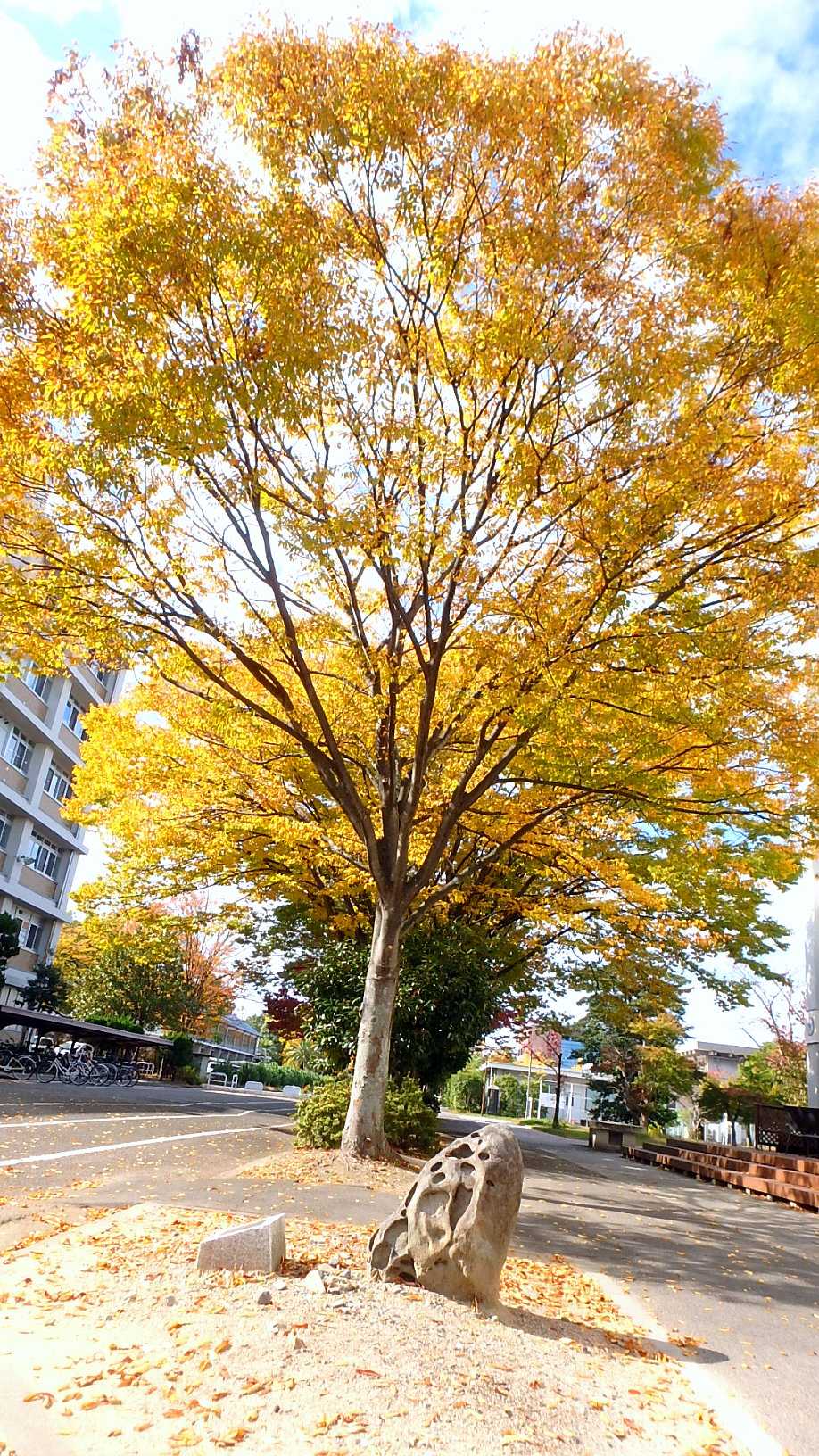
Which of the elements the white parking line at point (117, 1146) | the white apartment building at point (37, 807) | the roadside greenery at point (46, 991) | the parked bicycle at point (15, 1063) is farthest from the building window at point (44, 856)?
the white parking line at point (117, 1146)

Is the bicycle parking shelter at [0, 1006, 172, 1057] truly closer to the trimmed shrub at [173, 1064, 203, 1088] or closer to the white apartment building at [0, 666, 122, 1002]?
the trimmed shrub at [173, 1064, 203, 1088]

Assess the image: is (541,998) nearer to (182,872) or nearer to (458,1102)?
(182,872)

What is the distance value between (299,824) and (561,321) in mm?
6677

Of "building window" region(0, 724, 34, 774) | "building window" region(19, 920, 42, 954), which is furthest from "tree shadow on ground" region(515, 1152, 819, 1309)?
"building window" region(19, 920, 42, 954)

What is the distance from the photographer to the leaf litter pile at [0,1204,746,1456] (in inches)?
115

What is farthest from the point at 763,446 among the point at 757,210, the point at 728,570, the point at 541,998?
the point at 541,998

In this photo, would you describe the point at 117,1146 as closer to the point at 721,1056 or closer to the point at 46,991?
the point at 46,991

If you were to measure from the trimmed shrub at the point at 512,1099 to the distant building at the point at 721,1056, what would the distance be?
1176 centimetres

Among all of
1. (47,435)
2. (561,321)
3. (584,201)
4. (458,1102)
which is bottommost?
(458,1102)

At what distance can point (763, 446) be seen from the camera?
755 centimetres

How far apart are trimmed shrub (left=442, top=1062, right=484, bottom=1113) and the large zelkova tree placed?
3682cm

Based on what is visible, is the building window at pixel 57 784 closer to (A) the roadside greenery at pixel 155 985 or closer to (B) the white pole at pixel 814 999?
(A) the roadside greenery at pixel 155 985

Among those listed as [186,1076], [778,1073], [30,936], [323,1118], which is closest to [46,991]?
[30,936]

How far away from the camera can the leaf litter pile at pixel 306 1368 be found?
2922 millimetres
